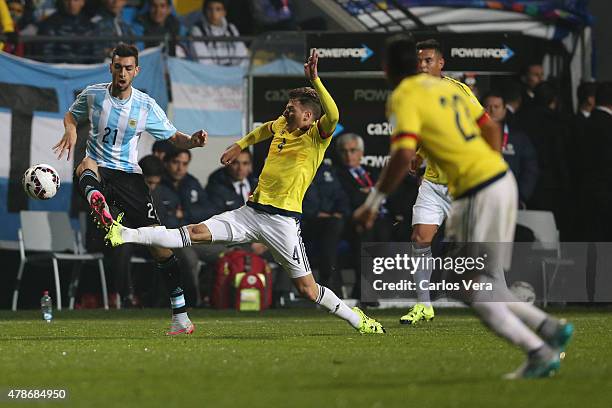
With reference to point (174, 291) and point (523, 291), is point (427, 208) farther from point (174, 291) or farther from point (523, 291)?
point (523, 291)

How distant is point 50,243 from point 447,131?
35.9ft

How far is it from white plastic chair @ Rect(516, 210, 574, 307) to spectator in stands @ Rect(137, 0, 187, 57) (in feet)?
19.0

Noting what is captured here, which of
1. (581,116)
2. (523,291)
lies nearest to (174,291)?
(523,291)

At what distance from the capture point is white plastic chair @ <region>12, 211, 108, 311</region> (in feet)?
58.0

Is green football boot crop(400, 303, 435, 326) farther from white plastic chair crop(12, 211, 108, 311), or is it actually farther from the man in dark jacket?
white plastic chair crop(12, 211, 108, 311)

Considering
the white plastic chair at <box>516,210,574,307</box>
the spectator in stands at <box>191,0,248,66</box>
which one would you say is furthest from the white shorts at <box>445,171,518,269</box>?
the spectator in stands at <box>191,0,248,66</box>

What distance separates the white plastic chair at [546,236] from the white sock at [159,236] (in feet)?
23.8

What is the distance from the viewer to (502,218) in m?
7.80

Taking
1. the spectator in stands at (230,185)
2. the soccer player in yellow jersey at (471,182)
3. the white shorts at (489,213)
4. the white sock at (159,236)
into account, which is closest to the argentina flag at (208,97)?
the spectator in stands at (230,185)

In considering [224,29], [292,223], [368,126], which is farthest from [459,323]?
[224,29]

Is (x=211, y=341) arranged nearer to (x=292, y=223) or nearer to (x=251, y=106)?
(x=292, y=223)

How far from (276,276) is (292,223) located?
267 inches

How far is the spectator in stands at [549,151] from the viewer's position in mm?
18172

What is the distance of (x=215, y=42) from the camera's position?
20.2m
